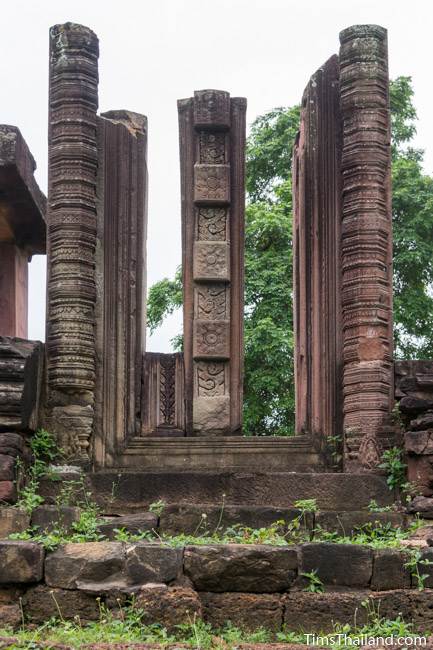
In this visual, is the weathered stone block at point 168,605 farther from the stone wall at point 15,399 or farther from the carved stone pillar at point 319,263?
the carved stone pillar at point 319,263

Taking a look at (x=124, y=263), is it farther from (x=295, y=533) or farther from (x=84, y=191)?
(x=295, y=533)

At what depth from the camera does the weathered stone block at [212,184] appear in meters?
11.5

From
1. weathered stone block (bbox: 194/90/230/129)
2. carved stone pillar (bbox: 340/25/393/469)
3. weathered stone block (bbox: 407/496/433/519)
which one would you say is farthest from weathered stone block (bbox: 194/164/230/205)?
weathered stone block (bbox: 407/496/433/519)

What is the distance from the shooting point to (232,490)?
9766 mm

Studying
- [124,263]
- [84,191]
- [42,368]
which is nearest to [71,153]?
[84,191]

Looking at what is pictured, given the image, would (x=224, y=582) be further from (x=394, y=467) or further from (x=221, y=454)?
(x=221, y=454)

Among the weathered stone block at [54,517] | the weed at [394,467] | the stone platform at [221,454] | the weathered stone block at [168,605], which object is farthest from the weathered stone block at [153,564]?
the stone platform at [221,454]

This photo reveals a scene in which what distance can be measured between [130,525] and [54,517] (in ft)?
2.00

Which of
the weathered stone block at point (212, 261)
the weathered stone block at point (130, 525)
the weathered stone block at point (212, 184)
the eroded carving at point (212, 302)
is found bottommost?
the weathered stone block at point (130, 525)

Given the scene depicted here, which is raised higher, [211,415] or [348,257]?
[348,257]

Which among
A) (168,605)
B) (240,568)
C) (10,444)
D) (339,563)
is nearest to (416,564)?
(339,563)

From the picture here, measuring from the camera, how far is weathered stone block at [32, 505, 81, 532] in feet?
29.0

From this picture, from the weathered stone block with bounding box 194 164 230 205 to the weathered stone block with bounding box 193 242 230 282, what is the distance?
1.35ft

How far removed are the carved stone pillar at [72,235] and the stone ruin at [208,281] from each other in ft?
0.04
